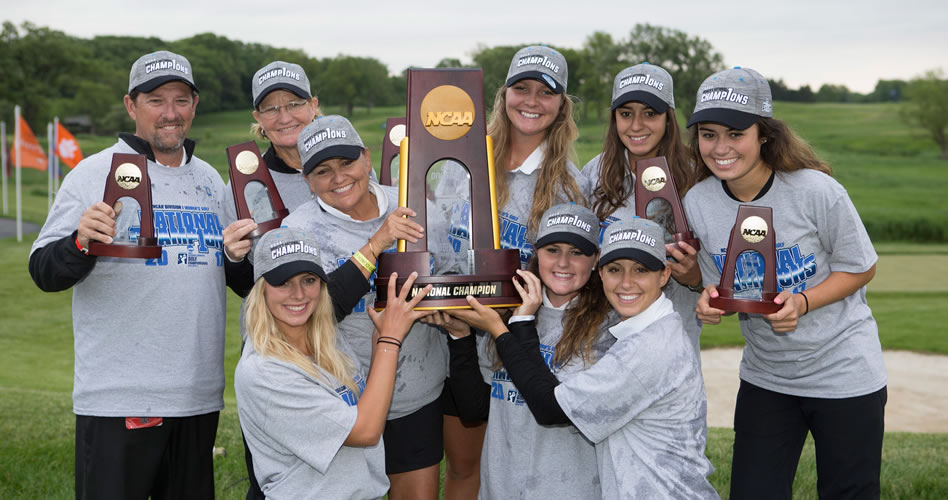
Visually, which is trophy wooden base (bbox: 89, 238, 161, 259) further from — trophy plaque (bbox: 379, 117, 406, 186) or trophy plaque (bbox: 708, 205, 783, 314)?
trophy plaque (bbox: 708, 205, 783, 314)

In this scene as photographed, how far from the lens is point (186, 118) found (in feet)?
13.1

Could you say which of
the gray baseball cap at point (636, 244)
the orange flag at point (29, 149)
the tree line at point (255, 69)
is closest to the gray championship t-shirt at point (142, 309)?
the gray baseball cap at point (636, 244)

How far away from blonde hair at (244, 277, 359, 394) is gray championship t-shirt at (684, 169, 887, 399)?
5.17 feet

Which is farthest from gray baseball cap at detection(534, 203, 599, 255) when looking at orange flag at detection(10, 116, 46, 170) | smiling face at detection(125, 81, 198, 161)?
orange flag at detection(10, 116, 46, 170)

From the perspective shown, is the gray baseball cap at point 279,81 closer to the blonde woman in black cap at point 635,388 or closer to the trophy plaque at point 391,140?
the trophy plaque at point 391,140

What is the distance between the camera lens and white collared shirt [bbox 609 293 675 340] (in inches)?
124

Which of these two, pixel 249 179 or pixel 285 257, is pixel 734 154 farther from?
pixel 249 179

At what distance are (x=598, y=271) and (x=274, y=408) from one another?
135 cm

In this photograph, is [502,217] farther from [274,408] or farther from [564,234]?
[274,408]

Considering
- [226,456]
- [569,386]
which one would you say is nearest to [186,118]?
[569,386]

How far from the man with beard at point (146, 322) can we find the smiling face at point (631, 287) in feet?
5.37

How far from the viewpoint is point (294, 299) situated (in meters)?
3.17

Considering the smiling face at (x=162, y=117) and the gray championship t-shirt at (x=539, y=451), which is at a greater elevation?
the smiling face at (x=162, y=117)

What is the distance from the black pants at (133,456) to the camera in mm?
3691
